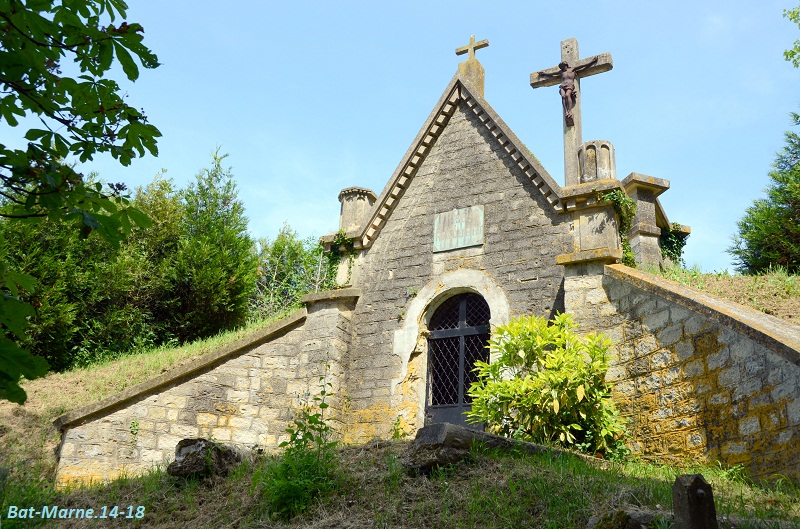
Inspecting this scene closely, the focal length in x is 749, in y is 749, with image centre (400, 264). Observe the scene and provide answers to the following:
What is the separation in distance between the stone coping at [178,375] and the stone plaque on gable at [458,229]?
2442 mm

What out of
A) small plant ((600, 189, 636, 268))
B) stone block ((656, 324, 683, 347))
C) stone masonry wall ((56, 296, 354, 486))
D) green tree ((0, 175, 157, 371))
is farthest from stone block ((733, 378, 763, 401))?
green tree ((0, 175, 157, 371))

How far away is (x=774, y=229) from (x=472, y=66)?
30.2ft

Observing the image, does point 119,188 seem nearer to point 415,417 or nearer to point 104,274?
point 415,417

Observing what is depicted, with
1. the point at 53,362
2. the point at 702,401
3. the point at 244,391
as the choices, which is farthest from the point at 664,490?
the point at 53,362

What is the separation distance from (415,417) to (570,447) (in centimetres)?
278

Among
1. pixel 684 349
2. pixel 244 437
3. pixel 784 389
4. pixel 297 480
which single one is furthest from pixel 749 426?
pixel 244 437

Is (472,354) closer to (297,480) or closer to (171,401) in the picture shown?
(171,401)

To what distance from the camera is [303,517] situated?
6.29 meters

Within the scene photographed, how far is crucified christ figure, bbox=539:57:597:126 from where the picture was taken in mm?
12727

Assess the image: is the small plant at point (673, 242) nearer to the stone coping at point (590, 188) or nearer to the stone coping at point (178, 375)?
the stone coping at point (590, 188)

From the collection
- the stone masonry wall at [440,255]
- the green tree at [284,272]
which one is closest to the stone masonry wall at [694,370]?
the stone masonry wall at [440,255]

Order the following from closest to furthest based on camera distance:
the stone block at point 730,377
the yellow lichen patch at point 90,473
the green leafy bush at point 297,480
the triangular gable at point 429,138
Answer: the green leafy bush at point 297,480 → the stone block at point 730,377 → the yellow lichen patch at point 90,473 → the triangular gable at point 429,138

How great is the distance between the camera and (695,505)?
416 centimetres

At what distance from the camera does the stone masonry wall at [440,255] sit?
35.3ft
